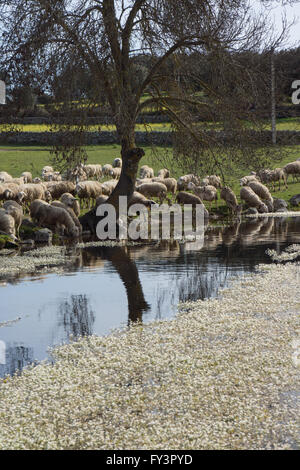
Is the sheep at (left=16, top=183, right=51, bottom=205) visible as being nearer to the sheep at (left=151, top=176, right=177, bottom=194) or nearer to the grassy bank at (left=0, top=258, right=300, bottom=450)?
the sheep at (left=151, top=176, right=177, bottom=194)

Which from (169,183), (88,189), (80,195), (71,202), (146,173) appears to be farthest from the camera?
(146,173)

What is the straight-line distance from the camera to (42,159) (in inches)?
1618

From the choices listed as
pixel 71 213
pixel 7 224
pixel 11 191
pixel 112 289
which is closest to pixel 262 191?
pixel 71 213

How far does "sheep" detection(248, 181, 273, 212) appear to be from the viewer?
28.5 metres

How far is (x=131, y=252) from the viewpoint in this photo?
685 inches

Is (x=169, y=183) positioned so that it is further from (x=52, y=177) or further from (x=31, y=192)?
(x=31, y=192)

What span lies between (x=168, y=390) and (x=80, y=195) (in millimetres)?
20009

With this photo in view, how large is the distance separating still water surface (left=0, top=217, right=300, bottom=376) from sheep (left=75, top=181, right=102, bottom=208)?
789cm

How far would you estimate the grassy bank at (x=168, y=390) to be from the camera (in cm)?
576

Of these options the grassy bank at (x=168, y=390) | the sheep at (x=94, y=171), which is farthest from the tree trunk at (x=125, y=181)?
the grassy bank at (x=168, y=390)

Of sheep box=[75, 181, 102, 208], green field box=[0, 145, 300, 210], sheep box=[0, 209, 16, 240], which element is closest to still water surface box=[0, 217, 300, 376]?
sheep box=[0, 209, 16, 240]
